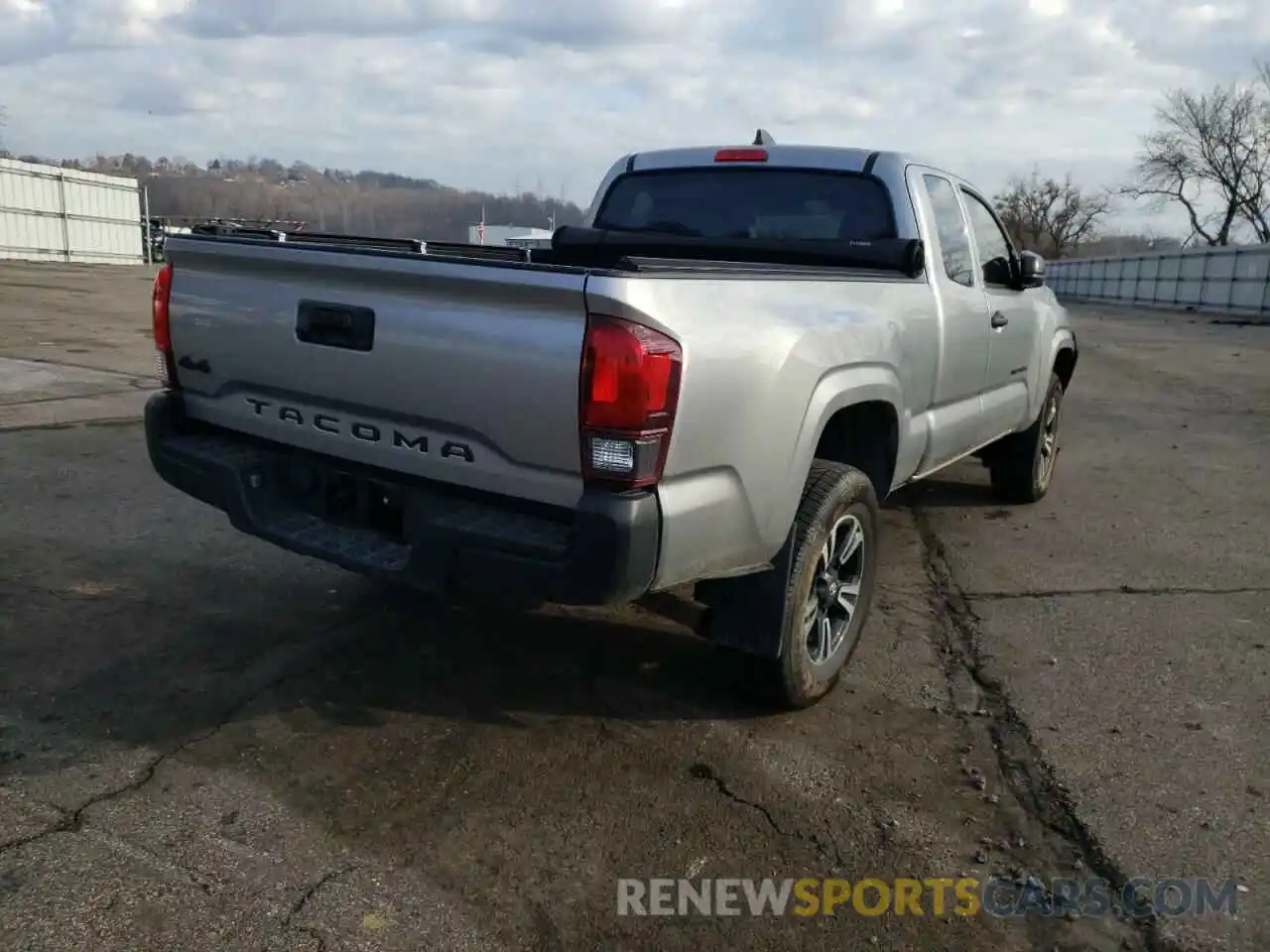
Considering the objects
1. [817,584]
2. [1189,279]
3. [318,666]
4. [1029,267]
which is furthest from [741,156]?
[1189,279]

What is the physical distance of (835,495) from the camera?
342 centimetres

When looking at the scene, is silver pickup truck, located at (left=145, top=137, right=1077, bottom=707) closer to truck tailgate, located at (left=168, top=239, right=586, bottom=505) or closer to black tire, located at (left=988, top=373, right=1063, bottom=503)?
truck tailgate, located at (left=168, top=239, right=586, bottom=505)

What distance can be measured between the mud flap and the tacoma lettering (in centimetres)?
92

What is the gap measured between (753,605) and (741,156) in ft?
8.64

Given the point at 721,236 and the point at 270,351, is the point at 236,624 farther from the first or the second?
the point at 721,236

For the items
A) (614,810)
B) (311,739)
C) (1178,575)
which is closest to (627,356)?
(614,810)

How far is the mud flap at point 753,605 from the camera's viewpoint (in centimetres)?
325

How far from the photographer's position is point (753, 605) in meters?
3.27

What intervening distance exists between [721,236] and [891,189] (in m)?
0.81

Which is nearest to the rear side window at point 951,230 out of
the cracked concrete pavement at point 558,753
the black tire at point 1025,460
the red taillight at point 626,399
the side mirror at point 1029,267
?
the side mirror at point 1029,267

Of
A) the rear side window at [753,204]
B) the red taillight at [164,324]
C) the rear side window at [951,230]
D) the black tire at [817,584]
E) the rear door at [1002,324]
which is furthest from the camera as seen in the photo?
the rear door at [1002,324]

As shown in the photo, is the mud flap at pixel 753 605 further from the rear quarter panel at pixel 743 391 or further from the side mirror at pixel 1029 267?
the side mirror at pixel 1029 267

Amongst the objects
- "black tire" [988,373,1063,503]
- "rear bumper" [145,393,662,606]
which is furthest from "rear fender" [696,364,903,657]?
"black tire" [988,373,1063,503]

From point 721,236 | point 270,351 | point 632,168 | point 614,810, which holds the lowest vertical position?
point 614,810
